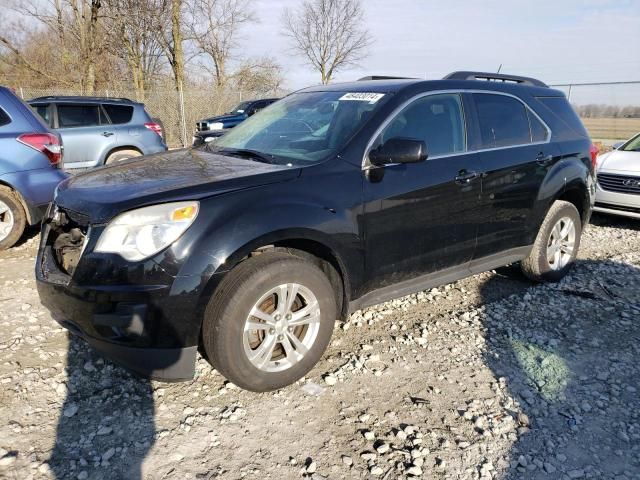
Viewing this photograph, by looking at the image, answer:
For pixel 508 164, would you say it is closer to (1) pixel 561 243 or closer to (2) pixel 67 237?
(1) pixel 561 243

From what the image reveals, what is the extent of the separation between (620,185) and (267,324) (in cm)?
636

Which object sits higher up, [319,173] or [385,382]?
[319,173]

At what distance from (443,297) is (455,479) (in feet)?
7.18

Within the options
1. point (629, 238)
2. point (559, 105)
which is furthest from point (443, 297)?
point (629, 238)

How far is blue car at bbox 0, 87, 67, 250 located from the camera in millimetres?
5223

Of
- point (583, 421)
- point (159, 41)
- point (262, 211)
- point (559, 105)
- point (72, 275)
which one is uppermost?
point (159, 41)

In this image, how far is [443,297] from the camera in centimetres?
430

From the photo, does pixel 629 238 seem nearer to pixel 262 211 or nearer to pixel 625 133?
pixel 262 211

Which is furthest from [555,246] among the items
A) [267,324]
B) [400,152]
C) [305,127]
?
[267,324]

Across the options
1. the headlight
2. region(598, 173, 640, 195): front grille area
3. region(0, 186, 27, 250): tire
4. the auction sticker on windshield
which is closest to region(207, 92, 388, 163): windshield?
the auction sticker on windshield

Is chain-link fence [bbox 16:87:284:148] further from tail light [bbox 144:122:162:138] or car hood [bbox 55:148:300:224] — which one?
car hood [bbox 55:148:300:224]

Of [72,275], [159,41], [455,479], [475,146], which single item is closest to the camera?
[455,479]

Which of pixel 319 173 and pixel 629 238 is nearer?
pixel 319 173

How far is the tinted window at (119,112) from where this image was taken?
338 inches
